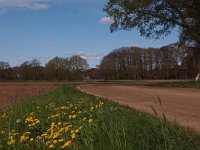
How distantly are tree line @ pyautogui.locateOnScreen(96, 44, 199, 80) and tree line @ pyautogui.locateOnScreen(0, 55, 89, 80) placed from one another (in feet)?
32.7

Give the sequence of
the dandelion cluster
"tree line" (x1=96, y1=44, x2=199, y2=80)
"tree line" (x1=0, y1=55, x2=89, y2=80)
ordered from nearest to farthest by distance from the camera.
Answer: the dandelion cluster
"tree line" (x1=96, y1=44, x2=199, y2=80)
"tree line" (x1=0, y1=55, x2=89, y2=80)

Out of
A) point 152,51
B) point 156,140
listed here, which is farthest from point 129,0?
point 152,51

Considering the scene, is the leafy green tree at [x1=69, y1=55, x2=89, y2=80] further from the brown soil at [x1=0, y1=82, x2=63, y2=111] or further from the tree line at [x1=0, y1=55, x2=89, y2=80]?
the brown soil at [x1=0, y1=82, x2=63, y2=111]

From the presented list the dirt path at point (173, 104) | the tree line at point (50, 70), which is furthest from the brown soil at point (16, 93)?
the tree line at point (50, 70)

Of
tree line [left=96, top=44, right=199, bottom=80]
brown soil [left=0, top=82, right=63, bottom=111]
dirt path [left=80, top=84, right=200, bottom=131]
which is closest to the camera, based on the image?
dirt path [left=80, top=84, right=200, bottom=131]

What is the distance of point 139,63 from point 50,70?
96.9ft

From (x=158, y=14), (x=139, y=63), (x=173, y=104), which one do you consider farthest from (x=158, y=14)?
(x=139, y=63)

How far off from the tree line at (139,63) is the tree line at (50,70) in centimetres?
997

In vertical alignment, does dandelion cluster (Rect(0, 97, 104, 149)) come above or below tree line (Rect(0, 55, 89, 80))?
below

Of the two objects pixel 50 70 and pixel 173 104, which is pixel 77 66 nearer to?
pixel 50 70

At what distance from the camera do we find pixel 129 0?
4262cm

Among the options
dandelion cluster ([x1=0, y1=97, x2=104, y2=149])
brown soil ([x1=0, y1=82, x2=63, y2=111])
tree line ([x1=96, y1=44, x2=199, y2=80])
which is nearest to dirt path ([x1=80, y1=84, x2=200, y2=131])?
dandelion cluster ([x1=0, y1=97, x2=104, y2=149])

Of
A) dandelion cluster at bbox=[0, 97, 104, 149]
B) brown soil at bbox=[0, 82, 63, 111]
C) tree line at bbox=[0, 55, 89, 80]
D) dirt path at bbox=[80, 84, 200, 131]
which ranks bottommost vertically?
dirt path at bbox=[80, 84, 200, 131]

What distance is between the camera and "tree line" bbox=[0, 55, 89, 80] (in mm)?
144875
